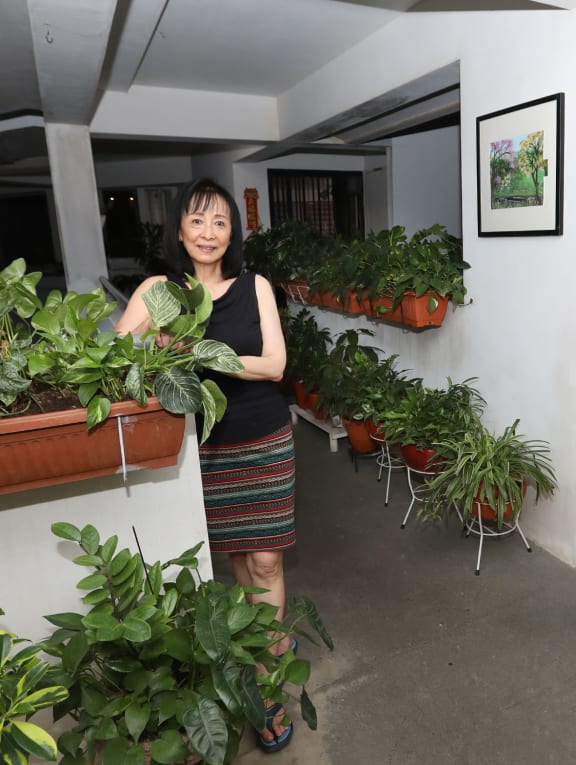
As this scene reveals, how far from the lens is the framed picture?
236 centimetres

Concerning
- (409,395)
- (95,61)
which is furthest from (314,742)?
(95,61)

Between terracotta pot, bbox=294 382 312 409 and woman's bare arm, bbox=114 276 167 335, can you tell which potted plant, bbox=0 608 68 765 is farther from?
terracotta pot, bbox=294 382 312 409

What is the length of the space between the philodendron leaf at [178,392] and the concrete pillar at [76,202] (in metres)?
4.82

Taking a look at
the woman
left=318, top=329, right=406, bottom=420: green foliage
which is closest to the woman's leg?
the woman

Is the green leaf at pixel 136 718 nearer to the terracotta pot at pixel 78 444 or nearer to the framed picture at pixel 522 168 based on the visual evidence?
the terracotta pot at pixel 78 444

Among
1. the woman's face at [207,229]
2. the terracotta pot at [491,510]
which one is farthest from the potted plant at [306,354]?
the woman's face at [207,229]

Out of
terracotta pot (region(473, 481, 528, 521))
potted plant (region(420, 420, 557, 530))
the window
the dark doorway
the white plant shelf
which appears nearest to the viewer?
potted plant (region(420, 420, 557, 530))

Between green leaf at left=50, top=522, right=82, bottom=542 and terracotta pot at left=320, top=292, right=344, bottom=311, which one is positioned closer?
green leaf at left=50, top=522, right=82, bottom=542

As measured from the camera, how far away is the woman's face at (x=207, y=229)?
1.64 m

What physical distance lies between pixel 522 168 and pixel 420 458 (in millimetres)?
1451

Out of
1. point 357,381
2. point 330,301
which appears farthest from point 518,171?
point 330,301

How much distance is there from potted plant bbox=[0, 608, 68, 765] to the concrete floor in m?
0.96

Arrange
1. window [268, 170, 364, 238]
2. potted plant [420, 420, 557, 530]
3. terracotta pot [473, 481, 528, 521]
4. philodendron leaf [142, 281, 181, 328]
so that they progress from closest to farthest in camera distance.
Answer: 1. philodendron leaf [142, 281, 181, 328]
2. potted plant [420, 420, 557, 530]
3. terracotta pot [473, 481, 528, 521]
4. window [268, 170, 364, 238]

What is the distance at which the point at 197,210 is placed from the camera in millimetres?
1642
